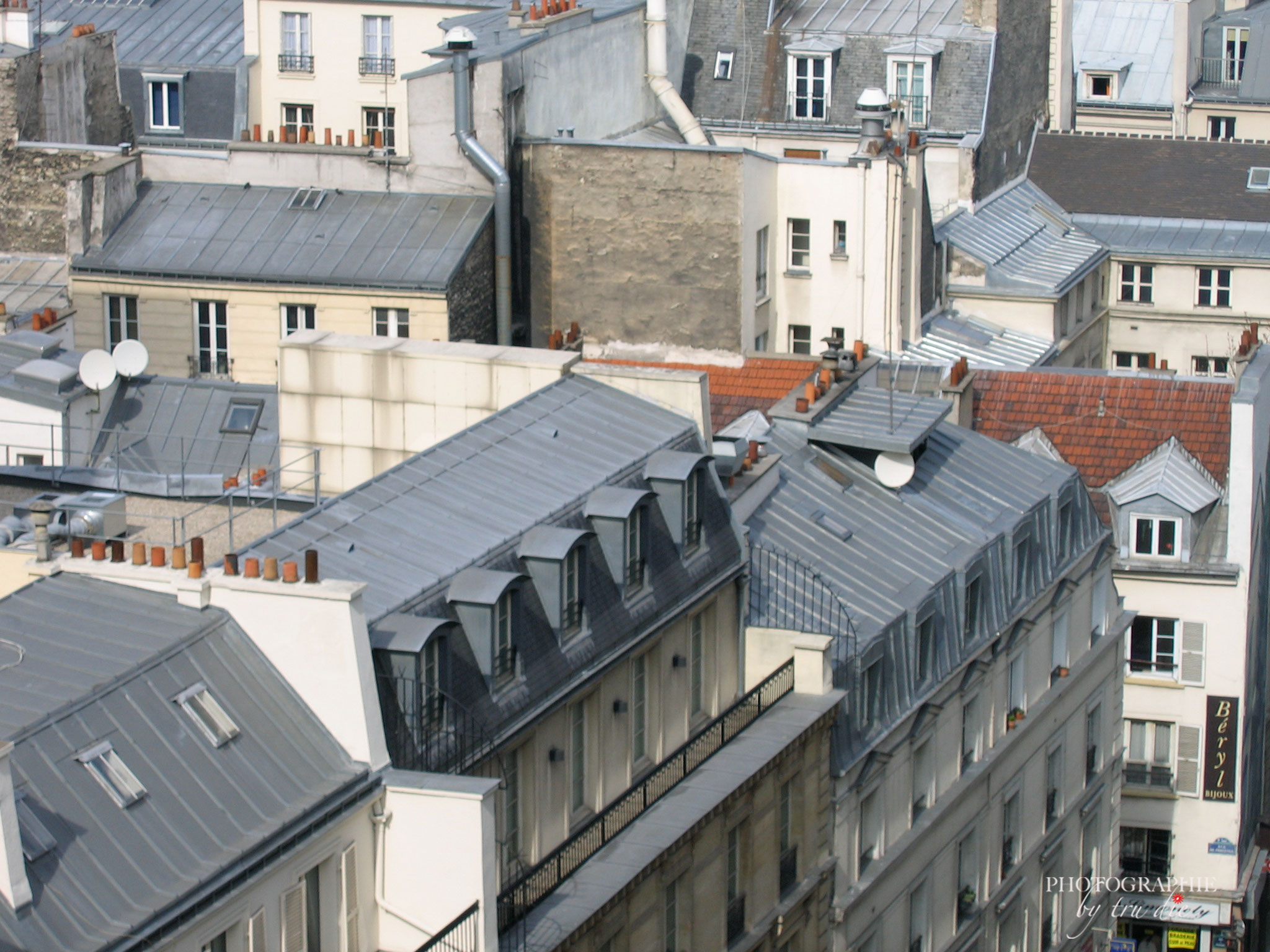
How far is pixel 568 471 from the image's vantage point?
3559cm

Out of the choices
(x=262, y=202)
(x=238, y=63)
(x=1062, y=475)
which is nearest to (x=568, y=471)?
(x=1062, y=475)

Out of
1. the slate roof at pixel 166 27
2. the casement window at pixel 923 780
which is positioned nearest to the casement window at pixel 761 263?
the slate roof at pixel 166 27

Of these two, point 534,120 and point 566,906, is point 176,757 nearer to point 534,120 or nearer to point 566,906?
point 566,906

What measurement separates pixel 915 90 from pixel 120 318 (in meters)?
31.2

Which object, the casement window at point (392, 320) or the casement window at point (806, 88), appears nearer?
the casement window at point (392, 320)

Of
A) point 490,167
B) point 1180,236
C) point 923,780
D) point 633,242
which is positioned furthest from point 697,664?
point 1180,236

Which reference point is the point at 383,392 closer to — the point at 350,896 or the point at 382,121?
the point at 350,896

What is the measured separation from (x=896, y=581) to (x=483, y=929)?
14932mm

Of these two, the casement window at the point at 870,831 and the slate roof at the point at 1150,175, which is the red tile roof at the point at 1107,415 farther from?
the slate roof at the point at 1150,175

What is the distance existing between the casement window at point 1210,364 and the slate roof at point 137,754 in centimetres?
5648

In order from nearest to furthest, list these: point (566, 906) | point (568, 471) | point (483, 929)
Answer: point (483, 929), point (566, 906), point (568, 471)

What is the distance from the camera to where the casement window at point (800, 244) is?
210 ft

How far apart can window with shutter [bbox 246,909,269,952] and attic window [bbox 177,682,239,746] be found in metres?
1.82

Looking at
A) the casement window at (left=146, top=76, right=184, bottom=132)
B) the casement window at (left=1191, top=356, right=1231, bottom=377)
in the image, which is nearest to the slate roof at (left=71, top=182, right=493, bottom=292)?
the casement window at (left=146, top=76, right=184, bottom=132)
